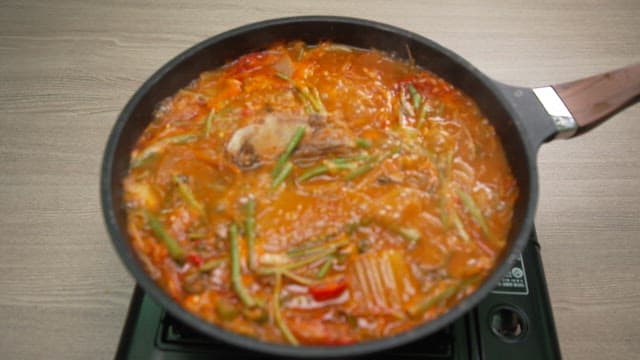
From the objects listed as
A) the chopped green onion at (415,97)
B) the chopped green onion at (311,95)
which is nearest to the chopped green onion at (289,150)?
the chopped green onion at (311,95)

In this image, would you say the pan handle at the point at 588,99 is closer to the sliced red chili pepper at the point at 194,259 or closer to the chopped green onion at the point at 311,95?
the chopped green onion at the point at 311,95

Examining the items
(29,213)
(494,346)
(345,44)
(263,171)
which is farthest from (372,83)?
(29,213)

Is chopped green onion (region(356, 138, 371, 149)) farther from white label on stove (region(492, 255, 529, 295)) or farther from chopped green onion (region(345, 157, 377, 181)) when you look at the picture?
white label on stove (region(492, 255, 529, 295))

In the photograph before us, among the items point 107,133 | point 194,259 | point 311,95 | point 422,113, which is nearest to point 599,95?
point 422,113

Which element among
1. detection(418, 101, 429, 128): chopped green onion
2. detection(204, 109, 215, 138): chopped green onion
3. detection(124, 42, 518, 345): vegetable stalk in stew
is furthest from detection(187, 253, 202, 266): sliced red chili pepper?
detection(418, 101, 429, 128): chopped green onion

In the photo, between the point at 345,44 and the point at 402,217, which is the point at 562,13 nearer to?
the point at 345,44
